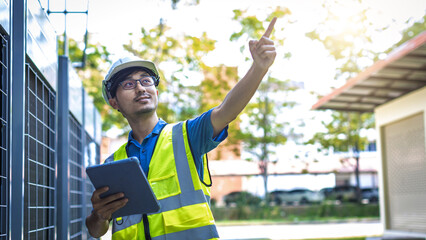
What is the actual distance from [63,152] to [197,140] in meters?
2.81

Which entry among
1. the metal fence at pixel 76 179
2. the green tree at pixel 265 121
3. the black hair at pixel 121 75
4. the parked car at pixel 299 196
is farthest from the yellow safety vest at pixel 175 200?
the parked car at pixel 299 196

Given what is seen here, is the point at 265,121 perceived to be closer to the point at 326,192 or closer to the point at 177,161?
the point at 326,192

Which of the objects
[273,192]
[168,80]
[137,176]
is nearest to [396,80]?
[168,80]

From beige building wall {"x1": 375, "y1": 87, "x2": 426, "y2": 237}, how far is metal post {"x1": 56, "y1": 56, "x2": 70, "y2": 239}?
11458mm

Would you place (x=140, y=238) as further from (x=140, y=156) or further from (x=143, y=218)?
(x=140, y=156)

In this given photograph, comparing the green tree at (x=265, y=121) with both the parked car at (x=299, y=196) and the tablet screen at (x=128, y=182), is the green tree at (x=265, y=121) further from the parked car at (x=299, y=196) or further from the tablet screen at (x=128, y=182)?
the tablet screen at (x=128, y=182)

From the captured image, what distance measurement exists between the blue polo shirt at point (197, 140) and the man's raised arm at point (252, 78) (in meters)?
0.12

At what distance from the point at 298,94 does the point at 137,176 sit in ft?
85.2

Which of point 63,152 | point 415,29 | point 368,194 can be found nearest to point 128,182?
point 63,152

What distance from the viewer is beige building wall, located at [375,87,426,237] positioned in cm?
1568

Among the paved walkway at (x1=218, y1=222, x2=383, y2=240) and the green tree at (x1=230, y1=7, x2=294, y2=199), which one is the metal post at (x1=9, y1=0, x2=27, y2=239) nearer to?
the paved walkway at (x1=218, y1=222, x2=383, y2=240)

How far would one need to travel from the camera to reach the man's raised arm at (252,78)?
293 cm

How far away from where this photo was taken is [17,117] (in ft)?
11.8

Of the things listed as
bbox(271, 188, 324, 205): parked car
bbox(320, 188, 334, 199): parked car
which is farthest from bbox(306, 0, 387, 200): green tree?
bbox(271, 188, 324, 205): parked car
